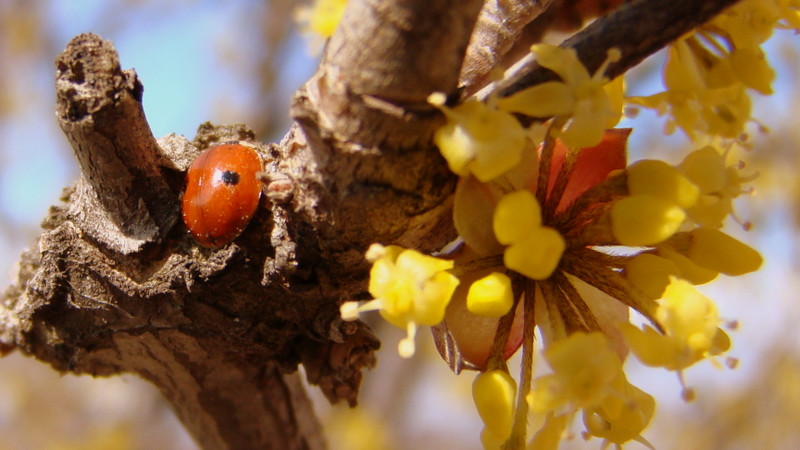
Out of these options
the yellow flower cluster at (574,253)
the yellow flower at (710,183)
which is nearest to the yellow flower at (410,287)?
the yellow flower cluster at (574,253)

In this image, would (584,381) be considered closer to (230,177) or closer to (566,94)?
(566,94)

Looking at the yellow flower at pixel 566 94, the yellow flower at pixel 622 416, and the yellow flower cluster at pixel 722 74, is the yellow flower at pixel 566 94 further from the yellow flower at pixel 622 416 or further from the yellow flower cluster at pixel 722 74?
the yellow flower at pixel 622 416

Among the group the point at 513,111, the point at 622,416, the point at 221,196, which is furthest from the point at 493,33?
the point at 622,416

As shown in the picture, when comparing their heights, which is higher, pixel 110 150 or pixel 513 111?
pixel 110 150

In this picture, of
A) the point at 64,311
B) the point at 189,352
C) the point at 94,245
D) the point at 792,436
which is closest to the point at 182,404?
the point at 189,352

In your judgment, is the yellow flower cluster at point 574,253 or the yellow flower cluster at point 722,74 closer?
the yellow flower cluster at point 574,253

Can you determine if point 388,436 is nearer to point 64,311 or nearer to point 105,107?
point 64,311

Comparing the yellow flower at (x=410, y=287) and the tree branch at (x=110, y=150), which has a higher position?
the tree branch at (x=110, y=150)
